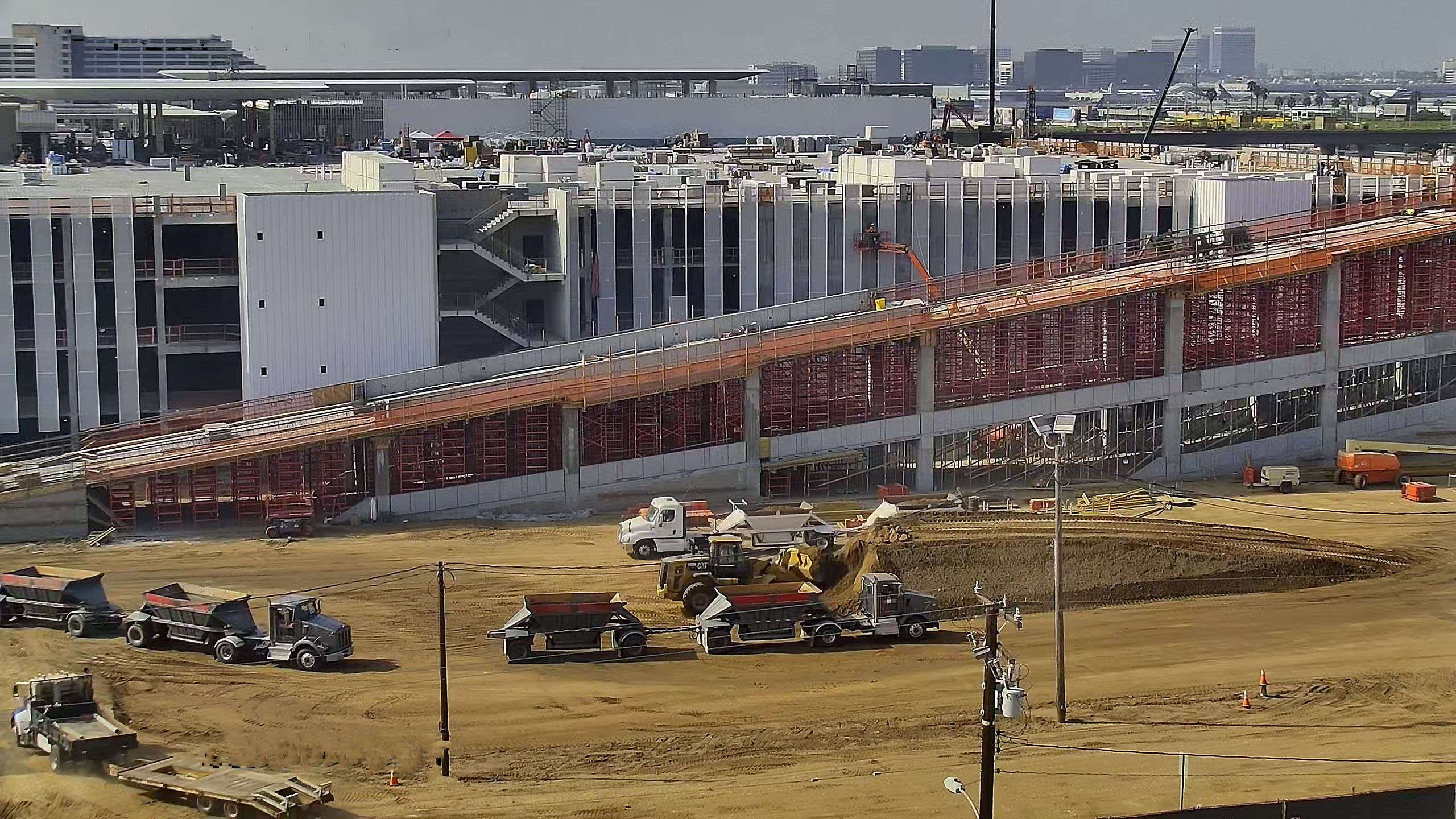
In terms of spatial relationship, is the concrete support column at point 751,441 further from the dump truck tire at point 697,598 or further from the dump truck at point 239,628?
the dump truck at point 239,628

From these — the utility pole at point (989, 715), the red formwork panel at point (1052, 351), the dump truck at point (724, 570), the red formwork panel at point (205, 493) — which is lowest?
the dump truck at point (724, 570)

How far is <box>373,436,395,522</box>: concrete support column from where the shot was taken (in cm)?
4628

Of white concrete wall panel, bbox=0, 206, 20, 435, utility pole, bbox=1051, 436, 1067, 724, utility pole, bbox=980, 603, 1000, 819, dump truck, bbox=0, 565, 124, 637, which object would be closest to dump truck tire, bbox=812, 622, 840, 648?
utility pole, bbox=1051, 436, 1067, 724

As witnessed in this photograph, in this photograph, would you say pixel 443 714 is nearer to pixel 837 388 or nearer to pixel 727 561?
pixel 727 561

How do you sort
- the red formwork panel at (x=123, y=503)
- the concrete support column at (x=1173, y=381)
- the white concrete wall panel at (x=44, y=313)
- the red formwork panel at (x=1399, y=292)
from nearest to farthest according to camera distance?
the red formwork panel at (x=123, y=503) → the concrete support column at (x=1173, y=381) → the white concrete wall panel at (x=44, y=313) → the red formwork panel at (x=1399, y=292)

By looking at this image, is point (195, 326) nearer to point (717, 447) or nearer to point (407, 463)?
point (407, 463)

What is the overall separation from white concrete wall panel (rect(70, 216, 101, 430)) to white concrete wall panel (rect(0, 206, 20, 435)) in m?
1.61

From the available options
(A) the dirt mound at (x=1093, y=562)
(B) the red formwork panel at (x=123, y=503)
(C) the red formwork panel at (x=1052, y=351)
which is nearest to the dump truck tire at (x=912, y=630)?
(A) the dirt mound at (x=1093, y=562)

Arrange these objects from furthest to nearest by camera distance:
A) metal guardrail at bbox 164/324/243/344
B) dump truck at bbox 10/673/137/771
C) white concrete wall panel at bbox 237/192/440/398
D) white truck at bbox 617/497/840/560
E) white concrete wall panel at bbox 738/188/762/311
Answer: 1. white concrete wall panel at bbox 738/188/762/311
2. metal guardrail at bbox 164/324/243/344
3. white concrete wall panel at bbox 237/192/440/398
4. white truck at bbox 617/497/840/560
5. dump truck at bbox 10/673/137/771

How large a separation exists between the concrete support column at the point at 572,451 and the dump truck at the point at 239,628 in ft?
41.9

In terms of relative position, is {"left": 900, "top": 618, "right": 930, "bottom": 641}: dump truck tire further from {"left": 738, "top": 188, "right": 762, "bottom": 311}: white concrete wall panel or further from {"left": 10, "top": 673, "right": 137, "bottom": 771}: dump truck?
{"left": 738, "top": 188, "right": 762, "bottom": 311}: white concrete wall panel

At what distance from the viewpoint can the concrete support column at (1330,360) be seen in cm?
5409

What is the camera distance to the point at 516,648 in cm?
3422

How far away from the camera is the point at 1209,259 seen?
54375 millimetres
